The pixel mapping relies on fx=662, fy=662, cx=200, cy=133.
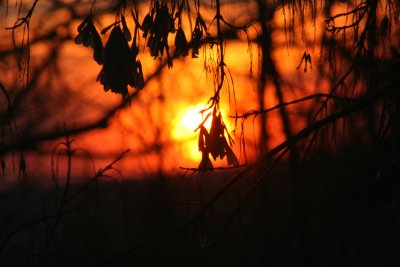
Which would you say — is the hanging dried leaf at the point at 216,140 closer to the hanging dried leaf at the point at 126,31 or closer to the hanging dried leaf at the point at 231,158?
the hanging dried leaf at the point at 231,158

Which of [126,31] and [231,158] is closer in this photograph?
[126,31]

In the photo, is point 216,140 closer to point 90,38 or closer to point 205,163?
point 205,163

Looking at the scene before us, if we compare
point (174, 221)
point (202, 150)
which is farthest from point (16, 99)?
point (202, 150)

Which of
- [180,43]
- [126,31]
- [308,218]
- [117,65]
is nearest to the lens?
[117,65]

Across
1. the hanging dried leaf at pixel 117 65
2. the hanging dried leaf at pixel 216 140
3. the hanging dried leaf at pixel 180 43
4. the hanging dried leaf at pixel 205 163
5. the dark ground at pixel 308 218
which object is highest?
the hanging dried leaf at pixel 180 43

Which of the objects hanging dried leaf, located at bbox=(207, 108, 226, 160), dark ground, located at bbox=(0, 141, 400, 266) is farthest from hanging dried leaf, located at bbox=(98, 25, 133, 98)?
dark ground, located at bbox=(0, 141, 400, 266)

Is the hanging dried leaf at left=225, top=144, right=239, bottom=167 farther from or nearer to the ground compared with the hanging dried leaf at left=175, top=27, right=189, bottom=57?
nearer to the ground

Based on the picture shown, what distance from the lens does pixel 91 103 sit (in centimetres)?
1064

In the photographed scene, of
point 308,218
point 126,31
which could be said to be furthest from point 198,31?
point 308,218

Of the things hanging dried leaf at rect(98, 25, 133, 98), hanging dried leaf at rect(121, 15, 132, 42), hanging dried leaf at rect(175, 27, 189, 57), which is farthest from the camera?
hanging dried leaf at rect(175, 27, 189, 57)

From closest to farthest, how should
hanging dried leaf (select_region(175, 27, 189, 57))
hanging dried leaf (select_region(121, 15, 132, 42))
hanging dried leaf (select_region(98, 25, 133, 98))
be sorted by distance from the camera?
hanging dried leaf (select_region(98, 25, 133, 98))
hanging dried leaf (select_region(121, 15, 132, 42))
hanging dried leaf (select_region(175, 27, 189, 57))

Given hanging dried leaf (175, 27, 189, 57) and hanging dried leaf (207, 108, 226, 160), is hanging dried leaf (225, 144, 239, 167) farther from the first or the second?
hanging dried leaf (175, 27, 189, 57)

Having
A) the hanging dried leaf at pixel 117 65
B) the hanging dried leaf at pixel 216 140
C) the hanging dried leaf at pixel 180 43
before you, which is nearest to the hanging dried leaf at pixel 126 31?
the hanging dried leaf at pixel 117 65

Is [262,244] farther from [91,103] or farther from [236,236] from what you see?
[91,103]
